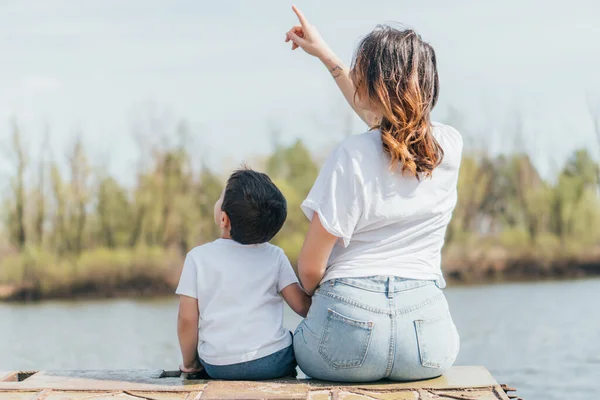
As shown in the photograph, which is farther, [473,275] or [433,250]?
[473,275]

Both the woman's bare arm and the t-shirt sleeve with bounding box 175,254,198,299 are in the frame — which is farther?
the t-shirt sleeve with bounding box 175,254,198,299

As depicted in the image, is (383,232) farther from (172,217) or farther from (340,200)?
(172,217)

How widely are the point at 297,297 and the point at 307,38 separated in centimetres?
84

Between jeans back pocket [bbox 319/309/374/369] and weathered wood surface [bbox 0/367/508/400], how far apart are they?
0.07m

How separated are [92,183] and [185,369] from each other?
580 inches

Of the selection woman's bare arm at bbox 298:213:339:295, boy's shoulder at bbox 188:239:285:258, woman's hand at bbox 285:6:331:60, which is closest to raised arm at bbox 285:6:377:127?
woman's hand at bbox 285:6:331:60

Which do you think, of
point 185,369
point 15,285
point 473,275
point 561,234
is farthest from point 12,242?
point 185,369

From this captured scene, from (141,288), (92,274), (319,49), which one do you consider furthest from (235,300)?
(92,274)

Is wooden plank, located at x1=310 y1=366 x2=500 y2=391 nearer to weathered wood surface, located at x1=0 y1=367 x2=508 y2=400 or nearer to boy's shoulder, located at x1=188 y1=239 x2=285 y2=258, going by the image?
weathered wood surface, located at x1=0 y1=367 x2=508 y2=400

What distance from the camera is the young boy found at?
2273 mm

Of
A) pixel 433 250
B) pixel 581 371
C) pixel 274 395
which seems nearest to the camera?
pixel 274 395

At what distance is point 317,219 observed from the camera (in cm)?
208

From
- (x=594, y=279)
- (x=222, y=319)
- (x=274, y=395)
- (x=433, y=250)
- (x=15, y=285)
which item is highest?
(x=433, y=250)

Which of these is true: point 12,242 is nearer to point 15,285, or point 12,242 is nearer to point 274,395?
point 15,285
